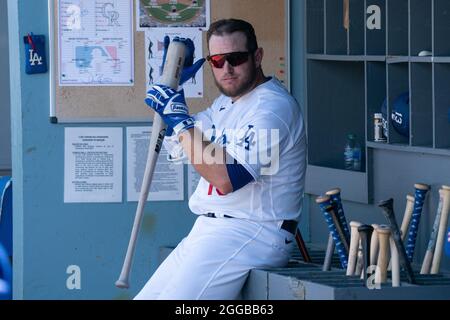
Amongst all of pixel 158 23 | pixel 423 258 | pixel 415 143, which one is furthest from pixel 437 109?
pixel 158 23

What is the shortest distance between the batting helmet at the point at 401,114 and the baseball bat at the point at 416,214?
1.80 feet

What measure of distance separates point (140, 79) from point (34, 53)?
0.59 meters

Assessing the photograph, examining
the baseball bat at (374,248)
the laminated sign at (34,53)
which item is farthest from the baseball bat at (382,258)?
the laminated sign at (34,53)

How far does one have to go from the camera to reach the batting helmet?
5.82m

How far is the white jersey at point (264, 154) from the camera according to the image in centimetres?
500

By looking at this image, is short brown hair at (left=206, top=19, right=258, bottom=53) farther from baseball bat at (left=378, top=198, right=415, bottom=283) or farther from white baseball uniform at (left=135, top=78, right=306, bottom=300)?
baseball bat at (left=378, top=198, right=415, bottom=283)

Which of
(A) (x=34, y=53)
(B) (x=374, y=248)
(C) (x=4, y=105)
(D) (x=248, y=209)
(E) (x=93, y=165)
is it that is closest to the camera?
(B) (x=374, y=248)

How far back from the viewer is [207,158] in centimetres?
492

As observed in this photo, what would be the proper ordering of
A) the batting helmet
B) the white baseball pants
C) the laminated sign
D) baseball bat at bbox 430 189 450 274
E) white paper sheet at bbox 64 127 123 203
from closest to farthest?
the white baseball pants < baseball bat at bbox 430 189 450 274 < the batting helmet < the laminated sign < white paper sheet at bbox 64 127 123 203

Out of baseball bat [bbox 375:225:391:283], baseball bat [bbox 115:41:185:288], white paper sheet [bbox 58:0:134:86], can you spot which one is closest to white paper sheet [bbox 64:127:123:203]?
white paper sheet [bbox 58:0:134:86]

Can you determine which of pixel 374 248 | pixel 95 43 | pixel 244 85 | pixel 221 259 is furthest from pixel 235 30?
pixel 95 43

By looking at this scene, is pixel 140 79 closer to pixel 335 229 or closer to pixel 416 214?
pixel 335 229

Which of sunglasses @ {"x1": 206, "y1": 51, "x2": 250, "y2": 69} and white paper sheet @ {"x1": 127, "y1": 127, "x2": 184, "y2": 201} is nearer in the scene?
sunglasses @ {"x1": 206, "y1": 51, "x2": 250, "y2": 69}

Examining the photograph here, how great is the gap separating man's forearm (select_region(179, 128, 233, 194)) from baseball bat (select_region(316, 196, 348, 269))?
0.47 meters
